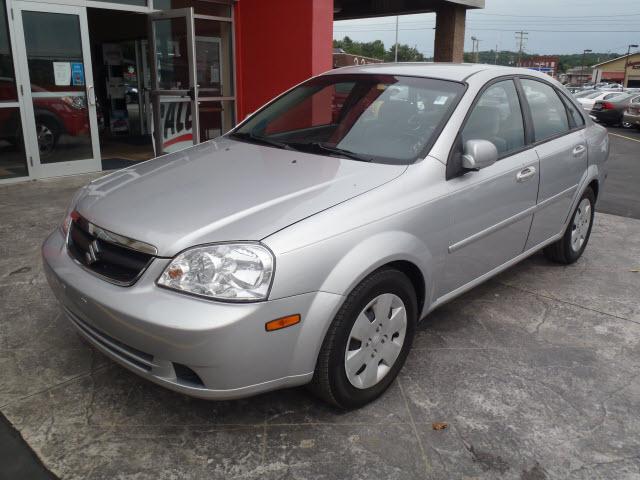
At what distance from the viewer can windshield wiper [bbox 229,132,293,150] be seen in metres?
3.42

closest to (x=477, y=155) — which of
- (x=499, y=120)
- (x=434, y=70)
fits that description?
(x=499, y=120)

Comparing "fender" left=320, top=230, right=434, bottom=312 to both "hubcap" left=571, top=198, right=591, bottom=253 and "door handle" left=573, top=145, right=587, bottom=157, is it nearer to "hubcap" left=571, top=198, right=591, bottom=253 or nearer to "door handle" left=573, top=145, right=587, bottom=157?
"door handle" left=573, top=145, right=587, bottom=157

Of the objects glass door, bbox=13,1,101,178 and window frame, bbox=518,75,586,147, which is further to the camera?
glass door, bbox=13,1,101,178

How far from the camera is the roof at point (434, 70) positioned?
3477 mm

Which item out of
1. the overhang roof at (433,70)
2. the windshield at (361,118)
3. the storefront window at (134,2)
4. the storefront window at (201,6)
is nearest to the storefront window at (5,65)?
the storefront window at (134,2)

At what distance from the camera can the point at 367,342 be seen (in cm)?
262

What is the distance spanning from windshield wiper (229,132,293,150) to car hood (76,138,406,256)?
0.08 metres

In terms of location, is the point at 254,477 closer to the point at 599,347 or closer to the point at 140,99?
the point at 599,347

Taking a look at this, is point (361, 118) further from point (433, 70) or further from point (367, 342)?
point (367, 342)

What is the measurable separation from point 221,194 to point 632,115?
813 inches

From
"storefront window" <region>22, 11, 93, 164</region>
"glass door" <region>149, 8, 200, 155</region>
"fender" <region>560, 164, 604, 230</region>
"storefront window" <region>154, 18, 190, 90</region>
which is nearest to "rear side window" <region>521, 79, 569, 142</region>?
"fender" <region>560, 164, 604, 230</region>

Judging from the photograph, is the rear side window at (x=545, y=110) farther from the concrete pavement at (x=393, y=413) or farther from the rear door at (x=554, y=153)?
the concrete pavement at (x=393, y=413)

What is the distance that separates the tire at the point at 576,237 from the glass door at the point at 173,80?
5.30 meters

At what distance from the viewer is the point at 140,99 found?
12.3 m
